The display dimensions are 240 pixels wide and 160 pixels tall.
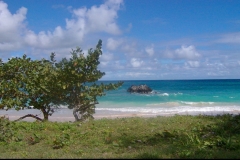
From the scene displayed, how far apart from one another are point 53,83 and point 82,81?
4.29 feet

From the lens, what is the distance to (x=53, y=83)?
12430 mm

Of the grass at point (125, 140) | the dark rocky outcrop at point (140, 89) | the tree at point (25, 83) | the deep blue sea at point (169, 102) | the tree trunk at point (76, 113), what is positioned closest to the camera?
the grass at point (125, 140)

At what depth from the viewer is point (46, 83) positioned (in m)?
12.4

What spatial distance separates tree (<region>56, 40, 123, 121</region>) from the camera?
12.5 m

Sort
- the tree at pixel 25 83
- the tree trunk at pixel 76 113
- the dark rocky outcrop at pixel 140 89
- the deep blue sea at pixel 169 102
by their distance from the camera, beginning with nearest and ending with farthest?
the tree at pixel 25 83, the tree trunk at pixel 76 113, the deep blue sea at pixel 169 102, the dark rocky outcrop at pixel 140 89

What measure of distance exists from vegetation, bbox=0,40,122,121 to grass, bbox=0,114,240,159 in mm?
2061

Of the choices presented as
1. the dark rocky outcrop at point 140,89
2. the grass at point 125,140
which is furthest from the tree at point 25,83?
the dark rocky outcrop at point 140,89

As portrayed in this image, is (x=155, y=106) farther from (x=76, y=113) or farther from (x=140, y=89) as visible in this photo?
(x=140, y=89)

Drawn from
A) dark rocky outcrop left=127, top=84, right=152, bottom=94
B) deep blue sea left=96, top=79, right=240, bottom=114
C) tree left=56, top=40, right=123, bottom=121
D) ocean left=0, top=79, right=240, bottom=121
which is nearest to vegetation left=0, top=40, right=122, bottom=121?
tree left=56, top=40, right=123, bottom=121

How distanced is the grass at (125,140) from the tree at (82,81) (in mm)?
2193

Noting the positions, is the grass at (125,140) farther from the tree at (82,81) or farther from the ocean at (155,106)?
the ocean at (155,106)

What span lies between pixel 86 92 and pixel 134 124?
3150mm

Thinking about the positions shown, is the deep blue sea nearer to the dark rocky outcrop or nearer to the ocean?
the ocean

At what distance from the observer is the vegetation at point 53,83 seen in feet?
40.0
